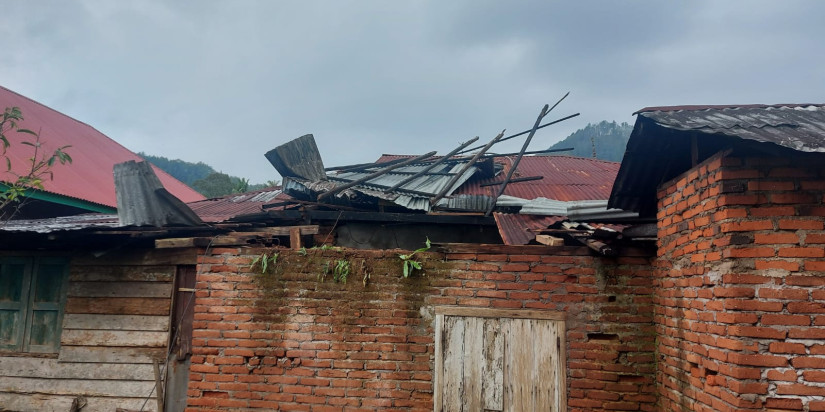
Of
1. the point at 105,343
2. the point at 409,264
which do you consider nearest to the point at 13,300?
the point at 105,343

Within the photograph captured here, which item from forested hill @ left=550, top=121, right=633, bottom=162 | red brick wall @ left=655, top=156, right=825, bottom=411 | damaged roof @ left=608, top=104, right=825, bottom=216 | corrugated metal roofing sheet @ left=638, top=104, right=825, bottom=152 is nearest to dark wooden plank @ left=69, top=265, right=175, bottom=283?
damaged roof @ left=608, top=104, right=825, bottom=216

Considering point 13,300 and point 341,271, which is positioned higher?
point 341,271

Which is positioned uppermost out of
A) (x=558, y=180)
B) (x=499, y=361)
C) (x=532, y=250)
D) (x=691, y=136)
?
(x=558, y=180)

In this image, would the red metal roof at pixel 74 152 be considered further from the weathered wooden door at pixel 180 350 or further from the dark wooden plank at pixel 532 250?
the dark wooden plank at pixel 532 250

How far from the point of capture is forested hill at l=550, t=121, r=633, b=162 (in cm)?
5212

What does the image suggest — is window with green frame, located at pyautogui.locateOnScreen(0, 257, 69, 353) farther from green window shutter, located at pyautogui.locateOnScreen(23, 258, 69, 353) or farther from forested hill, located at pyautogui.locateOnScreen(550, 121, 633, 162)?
forested hill, located at pyautogui.locateOnScreen(550, 121, 633, 162)

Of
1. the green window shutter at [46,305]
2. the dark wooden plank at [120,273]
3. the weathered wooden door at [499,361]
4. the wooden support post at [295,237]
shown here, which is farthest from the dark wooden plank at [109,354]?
the weathered wooden door at [499,361]

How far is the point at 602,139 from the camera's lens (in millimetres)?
55312

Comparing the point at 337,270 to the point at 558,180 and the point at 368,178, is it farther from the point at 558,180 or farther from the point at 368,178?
the point at 558,180

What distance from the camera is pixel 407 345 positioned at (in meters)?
4.59

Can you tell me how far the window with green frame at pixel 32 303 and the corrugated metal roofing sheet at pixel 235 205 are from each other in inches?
78.9

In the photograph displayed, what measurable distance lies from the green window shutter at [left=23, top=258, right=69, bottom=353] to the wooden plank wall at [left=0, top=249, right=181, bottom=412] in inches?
7.7

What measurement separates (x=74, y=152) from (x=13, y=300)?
22.6 ft

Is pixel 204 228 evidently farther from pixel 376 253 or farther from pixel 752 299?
pixel 752 299
